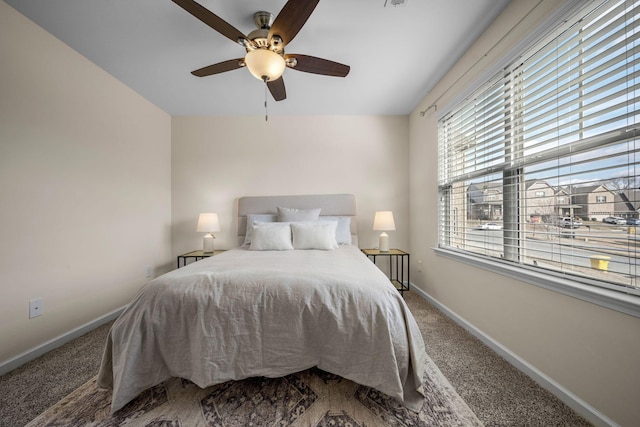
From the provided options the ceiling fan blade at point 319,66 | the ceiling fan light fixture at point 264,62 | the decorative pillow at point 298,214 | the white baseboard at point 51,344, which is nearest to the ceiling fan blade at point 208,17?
the ceiling fan light fixture at point 264,62

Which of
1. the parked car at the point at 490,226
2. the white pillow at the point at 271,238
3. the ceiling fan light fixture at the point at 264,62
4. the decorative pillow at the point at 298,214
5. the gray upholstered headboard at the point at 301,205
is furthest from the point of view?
the gray upholstered headboard at the point at 301,205

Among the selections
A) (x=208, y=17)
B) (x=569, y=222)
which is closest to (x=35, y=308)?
(x=208, y=17)

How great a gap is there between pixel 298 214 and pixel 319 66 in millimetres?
1645

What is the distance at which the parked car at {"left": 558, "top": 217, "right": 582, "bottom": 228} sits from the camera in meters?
1.28

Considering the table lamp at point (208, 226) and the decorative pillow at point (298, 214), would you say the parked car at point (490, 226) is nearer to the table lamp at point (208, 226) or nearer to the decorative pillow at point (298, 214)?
the decorative pillow at point (298, 214)

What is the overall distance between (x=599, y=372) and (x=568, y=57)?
1624mm

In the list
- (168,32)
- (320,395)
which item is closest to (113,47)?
(168,32)

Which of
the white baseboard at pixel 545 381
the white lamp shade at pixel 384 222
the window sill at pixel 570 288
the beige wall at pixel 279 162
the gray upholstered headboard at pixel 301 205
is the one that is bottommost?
the white baseboard at pixel 545 381

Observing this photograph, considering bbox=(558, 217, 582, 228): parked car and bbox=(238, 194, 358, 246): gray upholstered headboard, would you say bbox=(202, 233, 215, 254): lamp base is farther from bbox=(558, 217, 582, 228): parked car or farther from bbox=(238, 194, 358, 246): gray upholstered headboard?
bbox=(558, 217, 582, 228): parked car

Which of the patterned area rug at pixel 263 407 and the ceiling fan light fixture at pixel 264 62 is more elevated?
the ceiling fan light fixture at pixel 264 62

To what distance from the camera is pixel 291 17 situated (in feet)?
4.46

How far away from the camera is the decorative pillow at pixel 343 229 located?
295 cm

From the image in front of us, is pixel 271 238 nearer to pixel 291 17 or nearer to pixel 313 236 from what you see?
pixel 313 236

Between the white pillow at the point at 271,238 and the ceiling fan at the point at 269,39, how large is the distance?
4.59 ft
